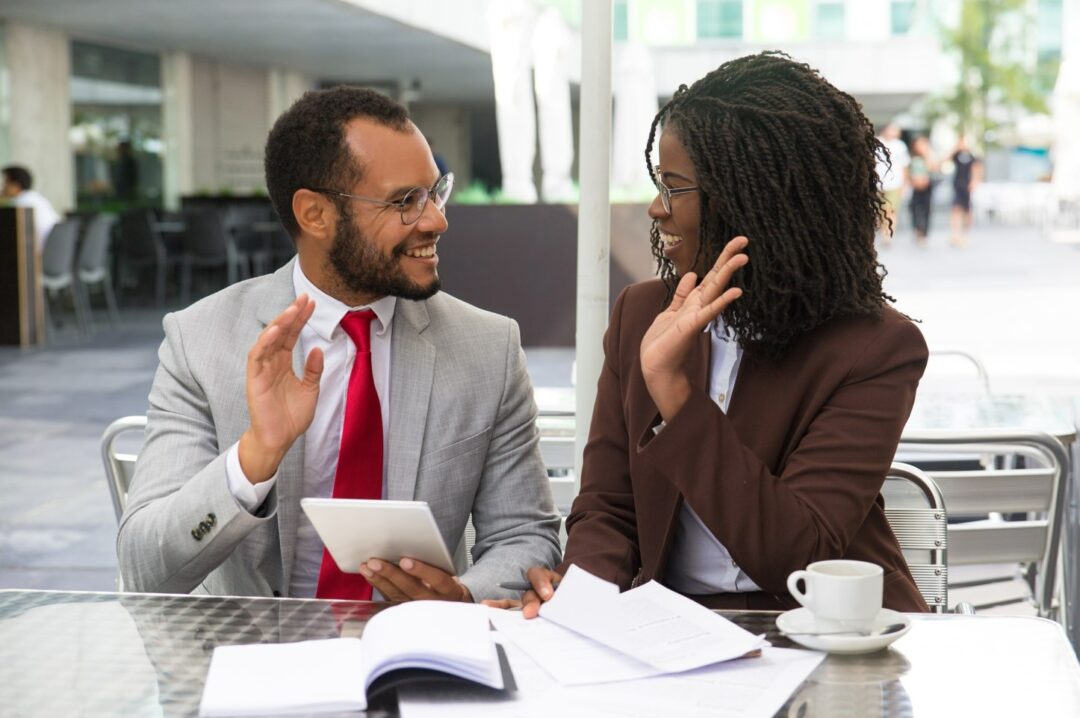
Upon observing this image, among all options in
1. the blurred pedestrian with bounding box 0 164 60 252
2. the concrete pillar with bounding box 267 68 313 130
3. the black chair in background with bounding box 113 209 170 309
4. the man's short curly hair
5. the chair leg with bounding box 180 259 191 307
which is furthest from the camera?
the concrete pillar with bounding box 267 68 313 130

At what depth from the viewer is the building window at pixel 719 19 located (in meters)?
26.8

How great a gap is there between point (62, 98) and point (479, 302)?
7.42 meters

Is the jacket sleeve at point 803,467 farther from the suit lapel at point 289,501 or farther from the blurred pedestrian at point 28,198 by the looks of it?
the blurred pedestrian at point 28,198

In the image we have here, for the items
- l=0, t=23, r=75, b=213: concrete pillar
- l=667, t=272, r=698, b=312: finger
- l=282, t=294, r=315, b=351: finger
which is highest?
l=0, t=23, r=75, b=213: concrete pillar

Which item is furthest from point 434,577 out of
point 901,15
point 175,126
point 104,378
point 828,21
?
point 901,15

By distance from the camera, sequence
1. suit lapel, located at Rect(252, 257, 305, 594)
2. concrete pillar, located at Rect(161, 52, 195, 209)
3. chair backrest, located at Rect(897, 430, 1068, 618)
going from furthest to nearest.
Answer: concrete pillar, located at Rect(161, 52, 195, 209), chair backrest, located at Rect(897, 430, 1068, 618), suit lapel, located at Rect(252, 257, 305, 594)

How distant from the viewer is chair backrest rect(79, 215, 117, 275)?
11320 mm

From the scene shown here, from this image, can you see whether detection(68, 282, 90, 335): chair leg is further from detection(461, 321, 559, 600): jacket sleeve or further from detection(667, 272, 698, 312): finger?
detection(667, 272, 698, 312): finger

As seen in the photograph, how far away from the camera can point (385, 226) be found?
2104 millimetres

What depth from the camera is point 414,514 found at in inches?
64.9

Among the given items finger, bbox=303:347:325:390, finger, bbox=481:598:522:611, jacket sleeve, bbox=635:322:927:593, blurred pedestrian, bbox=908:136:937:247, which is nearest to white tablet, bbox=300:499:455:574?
finger, bbox=481:598:522:611

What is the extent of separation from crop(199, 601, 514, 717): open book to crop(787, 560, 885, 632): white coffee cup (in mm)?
366

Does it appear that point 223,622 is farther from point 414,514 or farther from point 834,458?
point 834,458

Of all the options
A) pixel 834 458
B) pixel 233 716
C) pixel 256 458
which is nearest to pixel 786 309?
pixel 834 458
